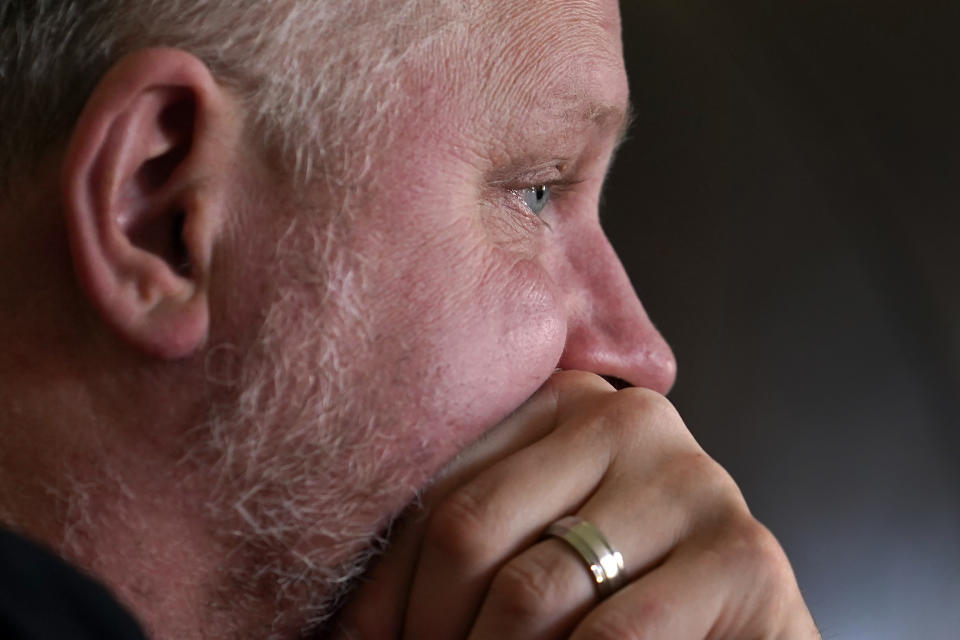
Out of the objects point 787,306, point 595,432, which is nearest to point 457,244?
point 595,432

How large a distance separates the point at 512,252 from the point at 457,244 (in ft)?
0.26

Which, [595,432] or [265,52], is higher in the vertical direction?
[265,52]

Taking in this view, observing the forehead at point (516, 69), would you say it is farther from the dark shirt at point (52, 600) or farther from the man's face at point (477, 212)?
the dark shirt at point (52, 600)

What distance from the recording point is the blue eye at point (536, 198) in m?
1.08

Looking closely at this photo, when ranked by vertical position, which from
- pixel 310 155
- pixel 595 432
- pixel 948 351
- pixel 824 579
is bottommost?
pixel 824 579

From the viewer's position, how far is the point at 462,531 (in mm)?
915

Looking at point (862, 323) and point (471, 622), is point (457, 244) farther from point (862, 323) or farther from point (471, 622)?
point (862, 323)

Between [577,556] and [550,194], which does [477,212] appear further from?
[577,556]

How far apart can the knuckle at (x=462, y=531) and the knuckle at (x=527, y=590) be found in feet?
0.11

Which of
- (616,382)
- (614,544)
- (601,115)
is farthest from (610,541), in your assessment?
(601,115)

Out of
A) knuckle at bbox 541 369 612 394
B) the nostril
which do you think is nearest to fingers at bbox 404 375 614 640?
knuckle at bbox 541 369 612 394

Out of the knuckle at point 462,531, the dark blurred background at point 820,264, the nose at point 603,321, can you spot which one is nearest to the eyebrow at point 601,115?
the nose at point 603,321

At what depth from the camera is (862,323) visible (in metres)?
1.80

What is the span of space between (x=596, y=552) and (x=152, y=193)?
Answer: 0.53 meters
